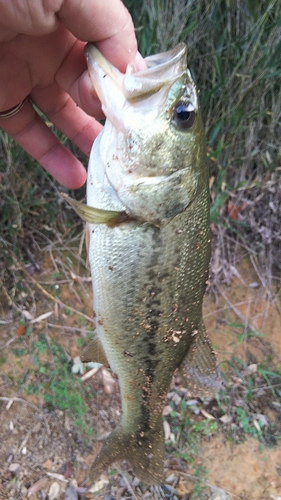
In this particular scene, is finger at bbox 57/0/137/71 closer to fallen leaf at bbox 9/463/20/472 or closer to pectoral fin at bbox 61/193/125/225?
pectoral fin at bbox 61/193/125/225

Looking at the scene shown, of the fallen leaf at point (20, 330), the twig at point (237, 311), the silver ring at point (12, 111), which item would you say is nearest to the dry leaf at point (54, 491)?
the fallen leaf at point (20, 330)

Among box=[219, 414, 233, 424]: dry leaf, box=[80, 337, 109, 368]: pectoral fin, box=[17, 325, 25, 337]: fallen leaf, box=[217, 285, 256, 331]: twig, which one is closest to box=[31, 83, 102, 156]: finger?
box=[80, 337, 109, 368]: pectoral fin

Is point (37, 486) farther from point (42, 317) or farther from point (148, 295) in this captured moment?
point (148, 295)

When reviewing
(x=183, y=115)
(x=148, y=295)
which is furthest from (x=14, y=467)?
(x=183, y=115)

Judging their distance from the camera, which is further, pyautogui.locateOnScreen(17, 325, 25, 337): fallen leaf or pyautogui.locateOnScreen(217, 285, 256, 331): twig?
pyautogui.locateOnScreen(217, 285, 256, 331): twig

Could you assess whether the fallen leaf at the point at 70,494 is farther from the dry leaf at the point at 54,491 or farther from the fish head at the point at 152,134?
the fish head at the point at 152,134
